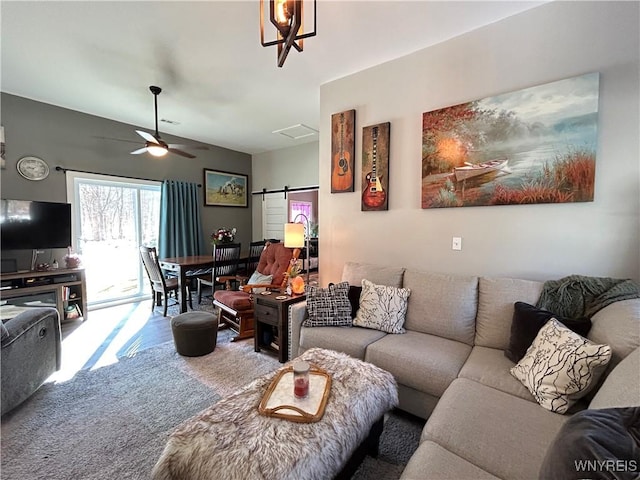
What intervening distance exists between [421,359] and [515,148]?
1736 millimetres

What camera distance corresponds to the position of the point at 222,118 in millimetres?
4359

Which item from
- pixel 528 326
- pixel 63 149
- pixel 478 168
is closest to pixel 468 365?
pixel 528 326

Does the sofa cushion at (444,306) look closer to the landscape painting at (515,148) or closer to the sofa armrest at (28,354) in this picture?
the landscape painting at (515,148)

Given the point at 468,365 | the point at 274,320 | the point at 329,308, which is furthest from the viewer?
the point at 274,320

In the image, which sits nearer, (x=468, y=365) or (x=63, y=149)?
(x=468, y=365)

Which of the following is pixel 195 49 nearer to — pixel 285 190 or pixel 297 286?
pixel 297 286

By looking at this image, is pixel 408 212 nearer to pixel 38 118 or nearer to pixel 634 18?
pixel 634 18

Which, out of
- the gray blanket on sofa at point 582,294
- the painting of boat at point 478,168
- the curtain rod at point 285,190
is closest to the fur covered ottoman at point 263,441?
the gray blanket on sofa at point 582,294

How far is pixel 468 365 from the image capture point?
1768mm

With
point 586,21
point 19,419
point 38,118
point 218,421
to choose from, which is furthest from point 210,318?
point 586,21

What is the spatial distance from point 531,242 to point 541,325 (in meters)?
0.76

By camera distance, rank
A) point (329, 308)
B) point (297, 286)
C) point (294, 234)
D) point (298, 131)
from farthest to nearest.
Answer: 1. point (298, 131)
2. point (294, 234)
3. point (297, 286)
4. point (329, 308)

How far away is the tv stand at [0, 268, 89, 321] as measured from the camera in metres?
3.24

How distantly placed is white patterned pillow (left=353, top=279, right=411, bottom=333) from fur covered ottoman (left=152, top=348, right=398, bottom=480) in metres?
0.86
